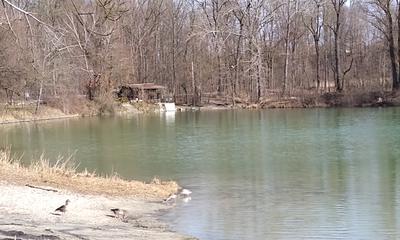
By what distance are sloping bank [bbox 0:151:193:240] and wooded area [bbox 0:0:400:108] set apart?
142 ft

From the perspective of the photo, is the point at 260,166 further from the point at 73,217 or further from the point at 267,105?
the point at 267,105

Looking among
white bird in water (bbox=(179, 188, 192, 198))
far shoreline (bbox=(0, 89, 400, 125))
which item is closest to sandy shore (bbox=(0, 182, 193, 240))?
white bird in water (bbox=(179, 188, 192, 198))

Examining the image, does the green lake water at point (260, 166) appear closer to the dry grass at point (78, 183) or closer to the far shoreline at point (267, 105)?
the dry grass at point (78, 183)

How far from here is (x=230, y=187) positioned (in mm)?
17391

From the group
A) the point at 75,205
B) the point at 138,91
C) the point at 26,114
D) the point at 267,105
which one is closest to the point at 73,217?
the point at 75,205

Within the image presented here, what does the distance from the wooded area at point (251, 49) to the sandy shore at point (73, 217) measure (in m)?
45.6

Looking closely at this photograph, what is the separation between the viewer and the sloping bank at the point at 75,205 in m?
9.76

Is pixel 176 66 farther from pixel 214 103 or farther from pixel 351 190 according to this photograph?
pixel 351 190

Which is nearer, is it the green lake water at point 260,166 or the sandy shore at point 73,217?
the sandy shore at point 73,217

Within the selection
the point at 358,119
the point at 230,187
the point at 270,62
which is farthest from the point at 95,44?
the point at 230,187

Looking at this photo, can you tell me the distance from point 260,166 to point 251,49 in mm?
46110

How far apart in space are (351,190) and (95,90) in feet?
148

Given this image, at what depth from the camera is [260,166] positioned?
2205 cm

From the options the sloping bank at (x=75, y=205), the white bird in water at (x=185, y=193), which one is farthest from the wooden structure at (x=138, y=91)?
the white bird in water at (x=185, y=193)
